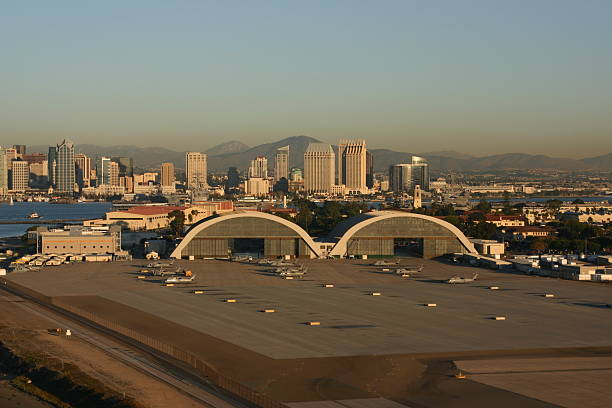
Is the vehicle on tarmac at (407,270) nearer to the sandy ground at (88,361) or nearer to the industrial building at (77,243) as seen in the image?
the industrial building at (77,243)

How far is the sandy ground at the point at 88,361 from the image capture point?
26975 mm

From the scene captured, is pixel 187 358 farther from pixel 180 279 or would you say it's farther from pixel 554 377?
pixel 180 279

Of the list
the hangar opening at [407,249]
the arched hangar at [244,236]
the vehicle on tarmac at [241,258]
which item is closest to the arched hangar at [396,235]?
the hangar opening at [407,249]

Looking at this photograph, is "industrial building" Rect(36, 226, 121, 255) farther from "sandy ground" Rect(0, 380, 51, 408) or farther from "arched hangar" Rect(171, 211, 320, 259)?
"sandy ground" Rect(0, 380, 51, 408)

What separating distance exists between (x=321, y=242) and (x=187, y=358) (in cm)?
4083

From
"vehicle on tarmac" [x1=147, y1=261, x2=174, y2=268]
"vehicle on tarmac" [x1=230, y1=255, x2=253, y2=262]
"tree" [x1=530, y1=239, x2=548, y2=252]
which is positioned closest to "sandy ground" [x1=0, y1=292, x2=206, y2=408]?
"vehicle on tarmac" [x1=147, y1=261, x2=174, y2=268]

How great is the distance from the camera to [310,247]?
232ft

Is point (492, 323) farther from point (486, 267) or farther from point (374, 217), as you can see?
point (374, 217)

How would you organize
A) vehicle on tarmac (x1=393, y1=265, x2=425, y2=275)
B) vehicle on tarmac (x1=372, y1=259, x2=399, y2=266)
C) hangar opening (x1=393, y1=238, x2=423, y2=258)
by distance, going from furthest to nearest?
hangar opening (x1=393, y1=238, x2=423, y2=258) < vehicle on tarmac (x1=372, y1=259, x2=399, y2=266) < vehicle on tarmac (x1=393, y1=265, x2=425, y2=275)

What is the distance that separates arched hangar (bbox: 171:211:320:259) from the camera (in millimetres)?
68938

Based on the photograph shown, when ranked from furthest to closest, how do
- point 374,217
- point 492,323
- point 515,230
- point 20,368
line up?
1. point 515,230
2. point 374,217
3. point 492,323
4. point 20,368

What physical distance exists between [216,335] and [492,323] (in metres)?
13.0

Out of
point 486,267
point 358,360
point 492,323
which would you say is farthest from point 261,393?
point 486,267

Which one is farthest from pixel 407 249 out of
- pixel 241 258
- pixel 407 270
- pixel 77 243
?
pixel 77 243
